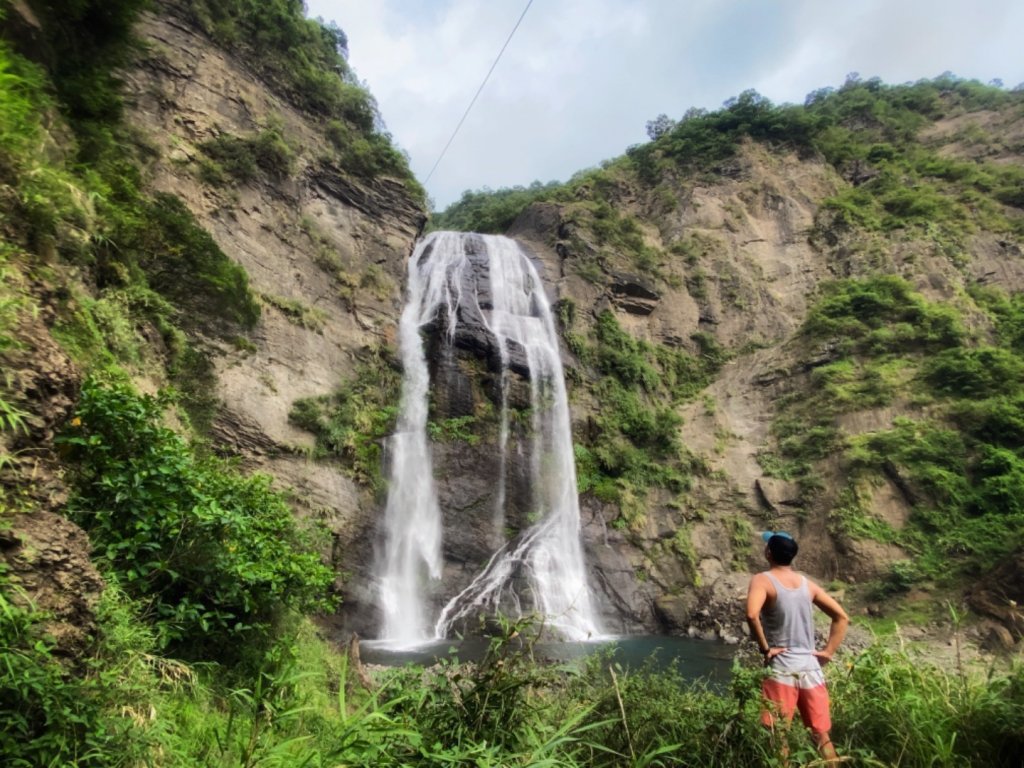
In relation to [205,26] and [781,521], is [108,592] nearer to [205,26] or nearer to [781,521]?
[781,521]

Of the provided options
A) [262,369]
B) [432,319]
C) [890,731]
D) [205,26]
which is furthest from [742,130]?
[890,731]

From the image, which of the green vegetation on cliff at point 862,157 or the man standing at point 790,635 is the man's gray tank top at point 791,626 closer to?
the man standing at point 790,635

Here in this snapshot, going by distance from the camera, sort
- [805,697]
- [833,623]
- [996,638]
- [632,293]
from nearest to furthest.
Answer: [805,697], [833,623], [996,638], [632,293]

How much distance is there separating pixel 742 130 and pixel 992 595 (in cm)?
2700

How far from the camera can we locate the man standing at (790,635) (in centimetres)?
284

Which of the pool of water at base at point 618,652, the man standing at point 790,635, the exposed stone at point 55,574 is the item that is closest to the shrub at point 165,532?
the exposed stone at point 55,574

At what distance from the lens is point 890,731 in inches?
110

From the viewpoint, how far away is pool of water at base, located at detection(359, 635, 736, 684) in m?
10.4

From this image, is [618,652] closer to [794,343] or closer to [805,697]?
[805,697]

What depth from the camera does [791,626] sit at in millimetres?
3068

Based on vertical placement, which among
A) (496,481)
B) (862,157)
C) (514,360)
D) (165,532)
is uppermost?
(862,157)

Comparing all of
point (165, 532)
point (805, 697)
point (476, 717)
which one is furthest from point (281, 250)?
point (805, 697)

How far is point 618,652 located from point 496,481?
5.77 metres

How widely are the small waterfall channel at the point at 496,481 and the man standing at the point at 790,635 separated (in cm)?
897
